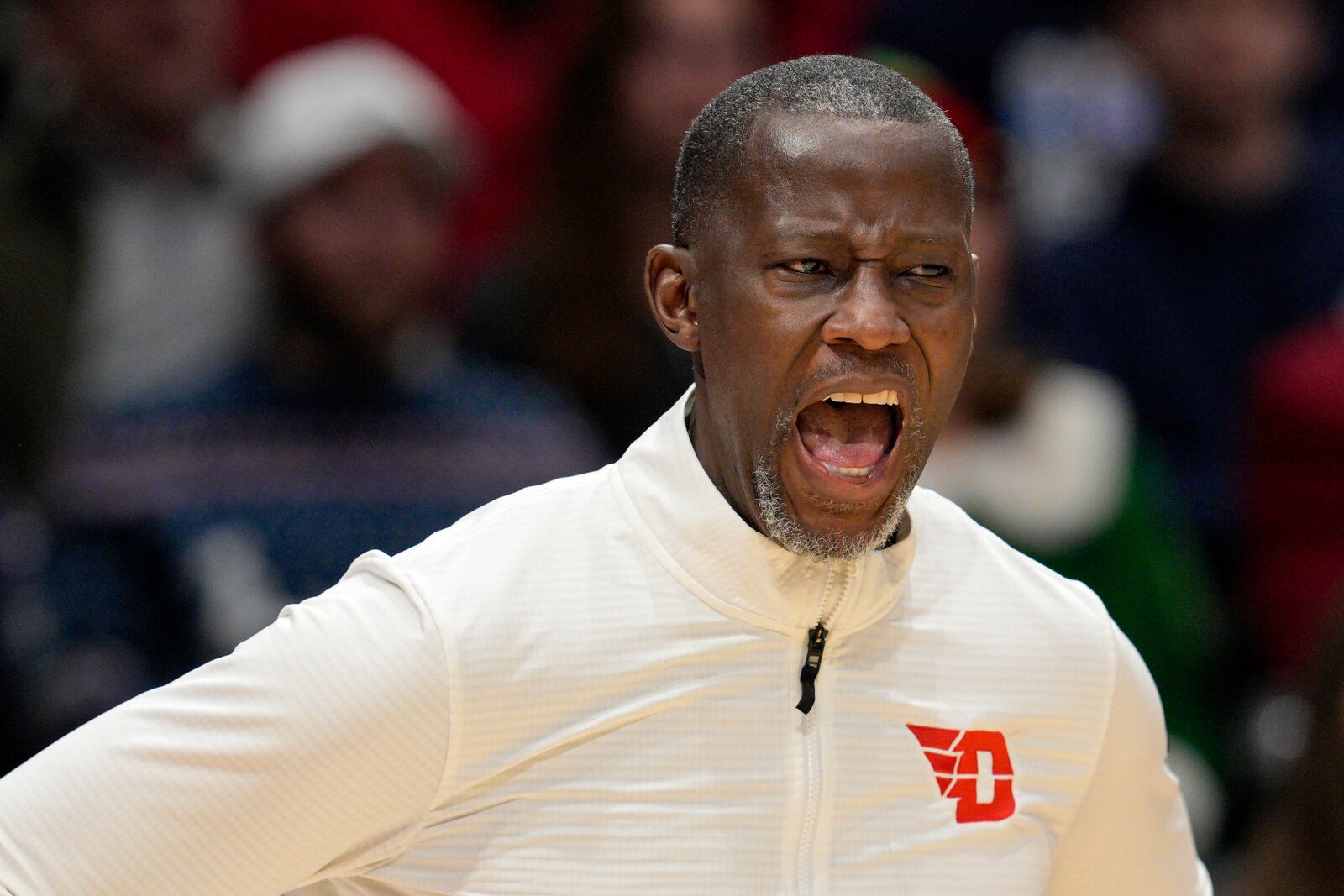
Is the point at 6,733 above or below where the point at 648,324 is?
below

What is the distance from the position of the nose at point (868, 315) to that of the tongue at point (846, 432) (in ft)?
0.31

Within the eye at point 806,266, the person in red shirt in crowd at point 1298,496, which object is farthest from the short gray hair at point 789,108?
the person in red shirt in crowd at point 1298,496

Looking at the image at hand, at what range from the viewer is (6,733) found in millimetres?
3945

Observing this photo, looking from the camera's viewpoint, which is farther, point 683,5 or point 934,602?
point 683,5

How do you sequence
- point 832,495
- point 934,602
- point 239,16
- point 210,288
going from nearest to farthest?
point 832,495 → point 934,602 → point 210,288 → point 239,16

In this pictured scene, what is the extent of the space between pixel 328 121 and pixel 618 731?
2403 millimetres

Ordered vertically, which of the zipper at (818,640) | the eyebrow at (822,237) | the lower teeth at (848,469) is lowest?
the zipper at (818,640)

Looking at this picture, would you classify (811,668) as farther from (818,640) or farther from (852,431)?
(852,431)

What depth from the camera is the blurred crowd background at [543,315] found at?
392 cm

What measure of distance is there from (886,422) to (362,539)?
1820mm

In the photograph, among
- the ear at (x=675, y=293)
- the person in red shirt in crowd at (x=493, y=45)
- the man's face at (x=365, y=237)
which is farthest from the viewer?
the person in red shirt in crowd at (x=493, y=45)

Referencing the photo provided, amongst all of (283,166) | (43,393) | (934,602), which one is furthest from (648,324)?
(934,602)

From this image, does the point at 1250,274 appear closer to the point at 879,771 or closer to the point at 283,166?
the point at 283,166

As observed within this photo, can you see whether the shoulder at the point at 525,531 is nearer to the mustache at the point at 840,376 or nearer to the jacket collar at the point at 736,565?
the jacket collar at the point at 736,565
